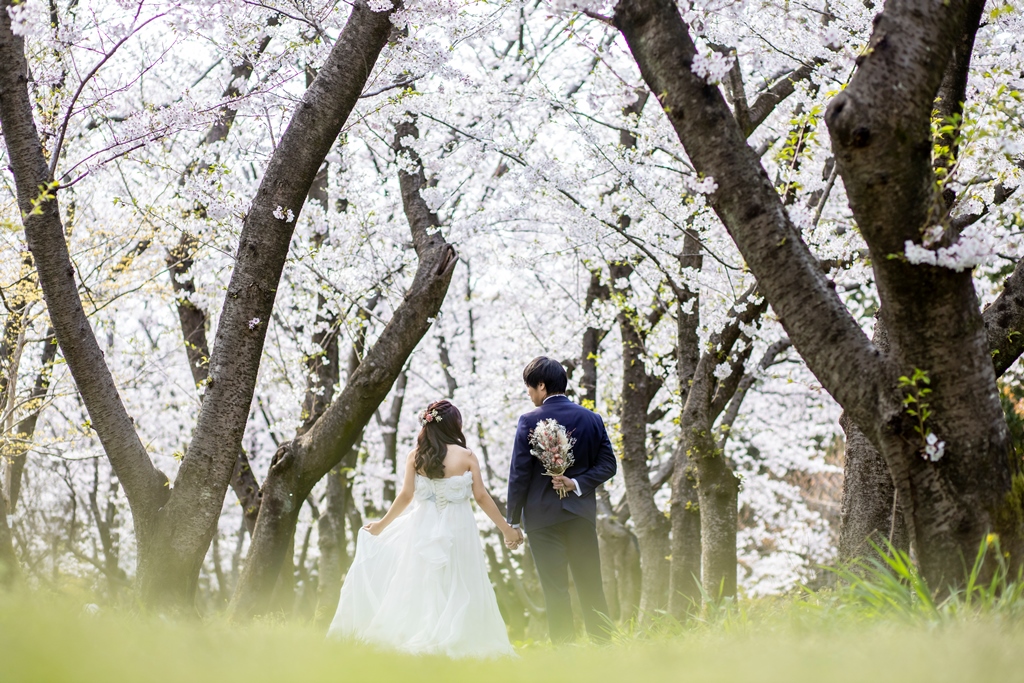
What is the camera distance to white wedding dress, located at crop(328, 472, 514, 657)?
478cm

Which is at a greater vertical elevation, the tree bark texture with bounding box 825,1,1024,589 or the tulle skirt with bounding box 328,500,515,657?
the tree bark texture with bounding box 825,1,1024,589

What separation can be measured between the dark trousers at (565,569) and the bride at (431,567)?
0.67 feet

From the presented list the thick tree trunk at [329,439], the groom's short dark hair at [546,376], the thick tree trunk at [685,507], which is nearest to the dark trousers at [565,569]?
the groom's short dark hair at [546,376]

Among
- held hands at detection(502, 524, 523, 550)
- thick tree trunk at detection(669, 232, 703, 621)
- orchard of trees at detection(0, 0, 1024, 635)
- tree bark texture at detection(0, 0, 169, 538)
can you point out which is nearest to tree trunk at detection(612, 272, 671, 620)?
orchard of trees at detection(0, 0, 1024, 635)

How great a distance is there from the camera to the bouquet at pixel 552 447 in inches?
197

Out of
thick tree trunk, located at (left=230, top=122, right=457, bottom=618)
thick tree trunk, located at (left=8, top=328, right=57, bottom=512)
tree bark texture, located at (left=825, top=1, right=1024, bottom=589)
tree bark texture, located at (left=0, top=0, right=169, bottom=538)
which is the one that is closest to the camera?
tree bark texture, located at (left=825, top=1, right=1024, bottom=589)

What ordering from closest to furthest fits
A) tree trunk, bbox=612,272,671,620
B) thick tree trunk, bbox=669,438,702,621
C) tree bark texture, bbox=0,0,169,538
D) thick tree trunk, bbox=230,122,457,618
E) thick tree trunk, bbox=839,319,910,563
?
tree bark texture, bbox=0,0,169,538 → thick tree trunk, bbox=839,319,910,563 → thick tree trunk, bbox=230,122,457,618 → thick tree trunk, bbox=669,438,702,621 → tree trunk, bbox=612,272,671,620

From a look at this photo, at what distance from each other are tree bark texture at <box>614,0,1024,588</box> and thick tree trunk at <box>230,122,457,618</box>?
3191mm

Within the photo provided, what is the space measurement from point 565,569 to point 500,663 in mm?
2055

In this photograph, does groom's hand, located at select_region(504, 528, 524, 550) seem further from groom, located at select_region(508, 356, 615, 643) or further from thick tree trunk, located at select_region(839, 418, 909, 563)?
thick tree trunk, located at select_region(839, 418, 909, 563)

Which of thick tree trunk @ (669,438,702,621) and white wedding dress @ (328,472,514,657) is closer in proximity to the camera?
white wedding dress @ (328,472,514,657)

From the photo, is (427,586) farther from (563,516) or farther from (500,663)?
(500,663)

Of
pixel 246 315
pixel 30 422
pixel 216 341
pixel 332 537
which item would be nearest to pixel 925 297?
pixel 246 315

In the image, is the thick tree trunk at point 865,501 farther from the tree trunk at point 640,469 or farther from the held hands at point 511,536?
the tree trunk at point 640,469
